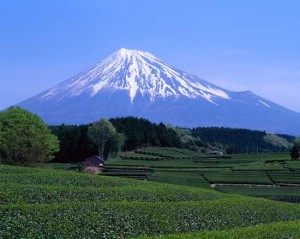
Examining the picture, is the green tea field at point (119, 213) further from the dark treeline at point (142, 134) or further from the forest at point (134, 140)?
the dark treeline at point (142, 134)

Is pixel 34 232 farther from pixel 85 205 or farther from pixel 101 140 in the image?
pixel 101 140

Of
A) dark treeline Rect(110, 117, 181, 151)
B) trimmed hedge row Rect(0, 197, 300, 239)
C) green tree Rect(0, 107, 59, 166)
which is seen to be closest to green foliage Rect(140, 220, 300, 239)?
trimmed hedge row Rect(0, 197, 300, 239)

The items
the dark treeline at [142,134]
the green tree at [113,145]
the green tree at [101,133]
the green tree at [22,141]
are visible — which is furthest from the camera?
the dark treeline at [142,134]

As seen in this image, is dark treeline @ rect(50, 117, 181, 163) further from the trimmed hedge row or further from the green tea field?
the trimmed hedge row

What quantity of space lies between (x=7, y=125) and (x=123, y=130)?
231 feet

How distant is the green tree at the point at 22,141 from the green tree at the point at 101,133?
42401 mm

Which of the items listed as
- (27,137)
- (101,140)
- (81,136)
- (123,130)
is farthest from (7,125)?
(123,130)

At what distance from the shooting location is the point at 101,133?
360 ft

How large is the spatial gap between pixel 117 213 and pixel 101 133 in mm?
88877

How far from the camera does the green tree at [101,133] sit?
360ft

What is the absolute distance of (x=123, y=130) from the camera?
443ft

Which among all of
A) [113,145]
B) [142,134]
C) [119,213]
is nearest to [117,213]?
[119,213]

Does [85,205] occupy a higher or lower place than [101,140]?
lower

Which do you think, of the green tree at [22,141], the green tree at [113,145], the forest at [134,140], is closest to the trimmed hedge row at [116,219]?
the green tree at [22,141]
